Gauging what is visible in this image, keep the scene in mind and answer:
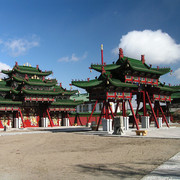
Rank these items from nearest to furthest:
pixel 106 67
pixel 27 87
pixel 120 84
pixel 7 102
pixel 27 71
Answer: pixel 120 84
pixel 106 67
pixel 7 102
pixel 27 87
pixel 27 71

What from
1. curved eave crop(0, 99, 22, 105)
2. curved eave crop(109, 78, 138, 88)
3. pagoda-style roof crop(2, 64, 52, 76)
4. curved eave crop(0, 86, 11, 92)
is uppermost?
pagoda-style roof crop(2, 64, 52, 76)

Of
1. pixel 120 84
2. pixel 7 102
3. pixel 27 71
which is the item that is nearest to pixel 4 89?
pixel 7 102

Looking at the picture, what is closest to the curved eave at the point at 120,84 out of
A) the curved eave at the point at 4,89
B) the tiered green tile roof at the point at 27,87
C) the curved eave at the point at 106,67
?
the curved eave at the point at 106,67

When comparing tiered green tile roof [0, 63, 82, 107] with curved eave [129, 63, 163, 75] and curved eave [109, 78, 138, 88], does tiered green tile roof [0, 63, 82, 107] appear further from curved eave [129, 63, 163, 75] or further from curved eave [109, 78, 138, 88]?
curved eave [129, 63, 163, 75]

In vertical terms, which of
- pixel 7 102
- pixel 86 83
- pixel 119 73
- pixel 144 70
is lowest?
pixel 7 102

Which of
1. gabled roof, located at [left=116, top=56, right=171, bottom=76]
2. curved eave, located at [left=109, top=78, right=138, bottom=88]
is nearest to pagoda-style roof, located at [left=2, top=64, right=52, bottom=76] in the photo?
gabled roof, located at [left=116, top=56, right=171, bottom=76]

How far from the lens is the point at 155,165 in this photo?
1066cm

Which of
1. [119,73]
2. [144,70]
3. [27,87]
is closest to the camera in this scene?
[119,73]

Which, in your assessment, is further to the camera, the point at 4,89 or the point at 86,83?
the point at 4,89

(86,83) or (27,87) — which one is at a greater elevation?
(27,87)

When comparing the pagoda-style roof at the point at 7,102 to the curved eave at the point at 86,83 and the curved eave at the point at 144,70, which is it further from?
the curved eave at the point at 144,70

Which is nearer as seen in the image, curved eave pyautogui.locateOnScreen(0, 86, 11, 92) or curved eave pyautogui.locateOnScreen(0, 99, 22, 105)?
curved eave pyautogui.locateOnScreen(0, 99, 22, 105)

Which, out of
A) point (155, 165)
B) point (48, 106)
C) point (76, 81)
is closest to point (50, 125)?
point (48, 106)

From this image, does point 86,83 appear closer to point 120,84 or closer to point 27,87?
point 120,84
